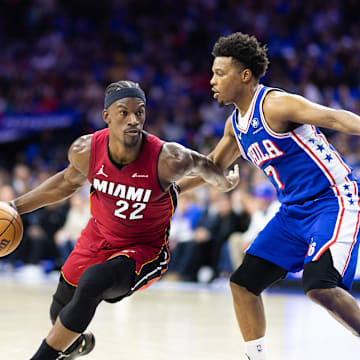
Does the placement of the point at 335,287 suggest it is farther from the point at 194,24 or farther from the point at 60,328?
the point at 194,24

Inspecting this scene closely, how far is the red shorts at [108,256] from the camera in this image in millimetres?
3742

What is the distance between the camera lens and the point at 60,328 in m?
3.38

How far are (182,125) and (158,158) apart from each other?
31.1 feet

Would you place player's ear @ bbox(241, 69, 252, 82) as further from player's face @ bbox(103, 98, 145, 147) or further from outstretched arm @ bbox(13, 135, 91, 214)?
outstretched arm @ bbox(13, 135, 91, 214)

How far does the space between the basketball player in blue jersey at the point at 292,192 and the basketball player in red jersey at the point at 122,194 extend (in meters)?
0.48

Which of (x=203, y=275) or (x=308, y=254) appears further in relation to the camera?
(x=203, y=275)

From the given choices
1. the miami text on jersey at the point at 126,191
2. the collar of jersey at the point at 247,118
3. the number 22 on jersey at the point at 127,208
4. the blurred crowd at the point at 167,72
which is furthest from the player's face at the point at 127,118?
the blurred crowd at the point at 167,72

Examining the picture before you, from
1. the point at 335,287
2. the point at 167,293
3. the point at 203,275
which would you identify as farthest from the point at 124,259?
the point at 203,275

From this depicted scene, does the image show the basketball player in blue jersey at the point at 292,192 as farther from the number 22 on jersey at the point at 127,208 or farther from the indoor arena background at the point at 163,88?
the indoor arena background at the point at 163,88

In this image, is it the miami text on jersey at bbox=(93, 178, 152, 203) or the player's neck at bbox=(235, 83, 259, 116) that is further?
the player's neck at bbox=(235, 83, 259, 116)

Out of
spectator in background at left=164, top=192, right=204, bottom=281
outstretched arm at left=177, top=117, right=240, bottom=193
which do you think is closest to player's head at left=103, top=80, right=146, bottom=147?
outstretched arm at left=177, top=117, right=240, bottom=193

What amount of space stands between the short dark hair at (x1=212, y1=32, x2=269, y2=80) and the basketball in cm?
161

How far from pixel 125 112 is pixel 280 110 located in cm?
88

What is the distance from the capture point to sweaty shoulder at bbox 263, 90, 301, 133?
3.55 meters
